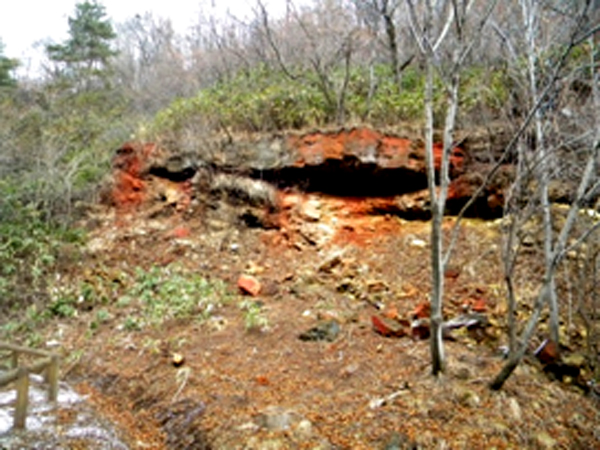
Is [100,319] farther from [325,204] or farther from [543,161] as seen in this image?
[543,161]

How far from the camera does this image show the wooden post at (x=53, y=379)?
411 centimetres

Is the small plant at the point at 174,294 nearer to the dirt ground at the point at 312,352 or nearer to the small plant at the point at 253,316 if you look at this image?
the dirt ground at the point at 312,352

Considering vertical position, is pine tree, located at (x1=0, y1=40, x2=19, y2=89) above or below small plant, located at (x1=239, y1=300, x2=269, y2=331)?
above

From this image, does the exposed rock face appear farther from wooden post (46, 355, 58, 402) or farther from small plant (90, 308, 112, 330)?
wooden post (46, 355, 58, 402)

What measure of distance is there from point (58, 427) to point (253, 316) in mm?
2394

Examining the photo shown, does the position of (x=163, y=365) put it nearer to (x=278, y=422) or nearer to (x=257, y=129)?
(x=278, y=422)

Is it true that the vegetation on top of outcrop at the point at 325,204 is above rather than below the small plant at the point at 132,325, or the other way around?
above

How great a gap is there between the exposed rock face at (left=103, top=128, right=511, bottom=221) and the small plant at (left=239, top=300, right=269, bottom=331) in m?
2.31

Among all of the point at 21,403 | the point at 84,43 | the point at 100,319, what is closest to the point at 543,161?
the point at 21,403

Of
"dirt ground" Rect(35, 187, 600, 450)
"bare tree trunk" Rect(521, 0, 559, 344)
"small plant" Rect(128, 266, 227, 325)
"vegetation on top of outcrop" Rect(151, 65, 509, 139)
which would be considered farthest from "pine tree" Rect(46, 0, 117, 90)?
"bare tree trunk" Rect(521, 0, 559, 344)

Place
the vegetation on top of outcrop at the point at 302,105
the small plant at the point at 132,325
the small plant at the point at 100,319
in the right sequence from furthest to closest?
the vegetation on top of outcrop at the point at 302,105, the small plant at the point at 100,319, the small plant at the point at 132,325

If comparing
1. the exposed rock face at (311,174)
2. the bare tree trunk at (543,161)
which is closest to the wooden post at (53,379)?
the exposed rock face at (311,174)

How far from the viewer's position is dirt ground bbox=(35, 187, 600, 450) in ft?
10.3

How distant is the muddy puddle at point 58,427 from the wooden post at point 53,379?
0.08 meters
